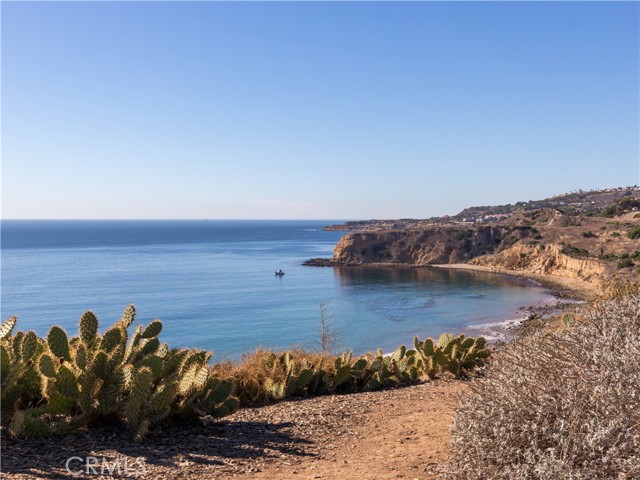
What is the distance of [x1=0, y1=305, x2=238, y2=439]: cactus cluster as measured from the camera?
608 cm

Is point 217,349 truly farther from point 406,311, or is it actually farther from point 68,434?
point 68,434

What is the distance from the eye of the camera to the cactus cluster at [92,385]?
608 centimetres

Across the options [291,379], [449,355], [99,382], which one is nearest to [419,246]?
[449,355]

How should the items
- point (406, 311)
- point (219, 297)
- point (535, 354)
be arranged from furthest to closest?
point (219, 297) < point (406, 311) < point (535, 354)

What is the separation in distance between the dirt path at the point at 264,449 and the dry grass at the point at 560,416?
0.92 m

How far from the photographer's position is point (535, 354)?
4992 mm

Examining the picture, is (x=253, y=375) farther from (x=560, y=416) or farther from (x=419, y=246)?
(x=419, y=246)

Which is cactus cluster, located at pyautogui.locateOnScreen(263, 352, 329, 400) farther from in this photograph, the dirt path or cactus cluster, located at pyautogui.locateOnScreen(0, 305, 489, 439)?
cactus cluster, located at pyautogui.locateOnScreen(0, 305, 489, 439)

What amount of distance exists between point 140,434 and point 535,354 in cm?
441

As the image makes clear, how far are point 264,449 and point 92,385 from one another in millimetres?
2266

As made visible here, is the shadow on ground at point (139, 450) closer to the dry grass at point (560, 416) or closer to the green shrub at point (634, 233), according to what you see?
the dry grass at point (560, 416)

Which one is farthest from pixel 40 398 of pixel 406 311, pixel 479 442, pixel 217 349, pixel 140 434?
pixel 406 311
